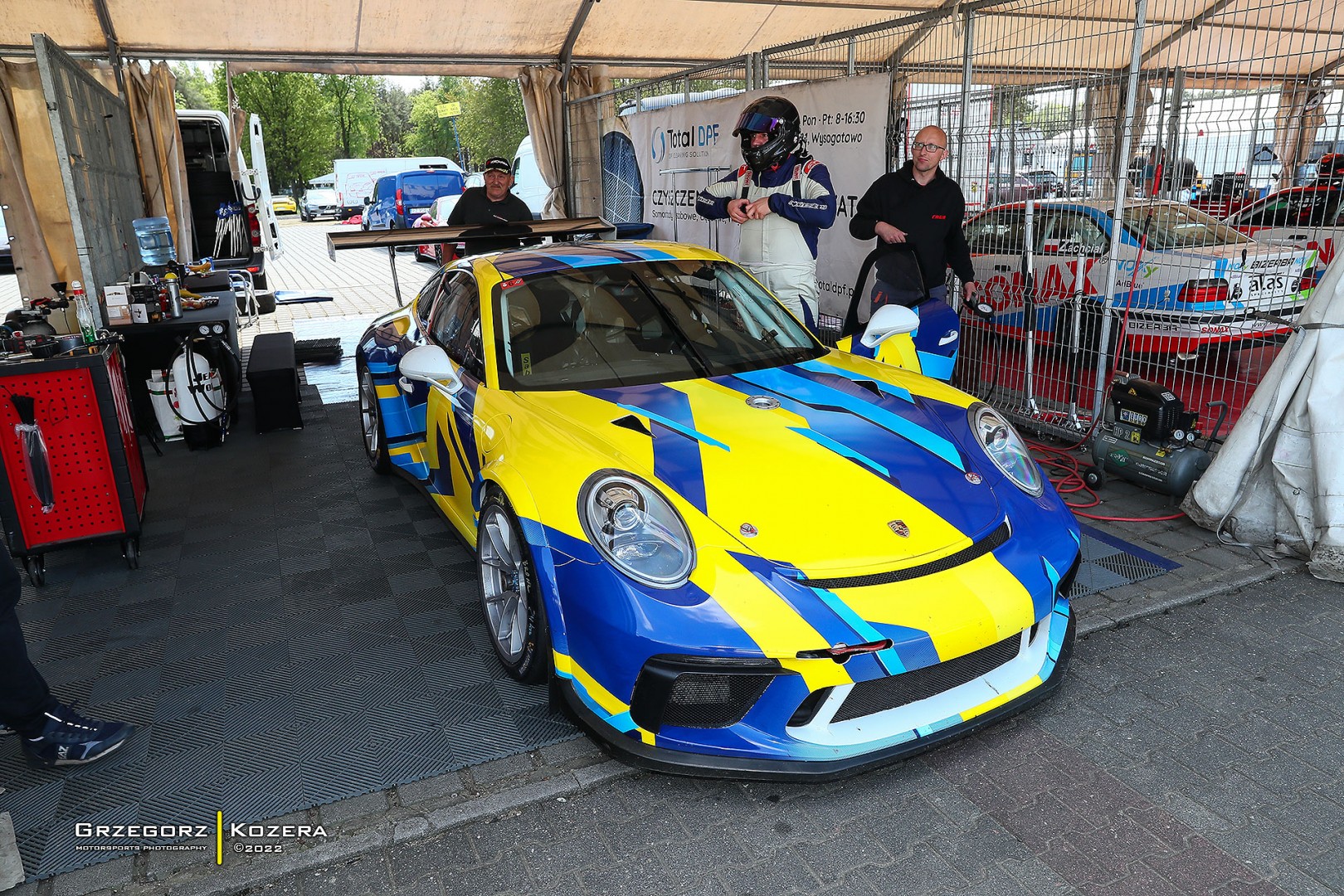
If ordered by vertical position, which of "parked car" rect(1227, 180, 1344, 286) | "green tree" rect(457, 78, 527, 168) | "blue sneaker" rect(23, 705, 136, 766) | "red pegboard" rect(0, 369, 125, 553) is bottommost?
"blue sneaker" rect(23, 705, 136, 766)

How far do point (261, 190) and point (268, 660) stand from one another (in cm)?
874

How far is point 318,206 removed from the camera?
3912 centimetres

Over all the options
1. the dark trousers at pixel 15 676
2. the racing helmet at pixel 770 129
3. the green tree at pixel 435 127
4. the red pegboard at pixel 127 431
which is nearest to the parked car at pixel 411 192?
the racing helmet at pixel 770 129

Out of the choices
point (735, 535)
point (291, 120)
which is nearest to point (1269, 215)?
point (735, 535)

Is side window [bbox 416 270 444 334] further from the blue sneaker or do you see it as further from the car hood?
the blue sneaker

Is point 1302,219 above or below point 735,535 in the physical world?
above

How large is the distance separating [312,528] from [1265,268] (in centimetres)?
551

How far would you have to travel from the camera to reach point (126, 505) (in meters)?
4.00

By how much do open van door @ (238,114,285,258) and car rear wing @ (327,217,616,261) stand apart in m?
4.87

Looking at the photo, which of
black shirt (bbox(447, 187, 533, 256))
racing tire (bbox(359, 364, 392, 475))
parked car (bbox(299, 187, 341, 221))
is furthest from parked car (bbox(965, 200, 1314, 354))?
parked car (bbox(299, 187, 341, 221))

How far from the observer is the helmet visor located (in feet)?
16.5

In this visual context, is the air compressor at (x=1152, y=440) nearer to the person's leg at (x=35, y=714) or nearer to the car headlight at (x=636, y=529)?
the car headlight at (x=636, y=529)

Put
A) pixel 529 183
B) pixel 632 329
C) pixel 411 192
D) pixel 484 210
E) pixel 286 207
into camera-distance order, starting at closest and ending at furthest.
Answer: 1. pixel 632 329
2. pixel 484 210
3. pixel 529 183
4. pixel 411 192
5. pixel 286 207

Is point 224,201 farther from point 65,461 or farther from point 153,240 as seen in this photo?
point 65,461
